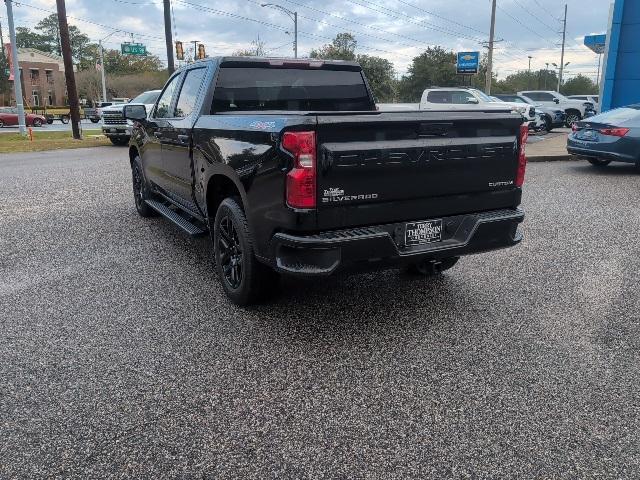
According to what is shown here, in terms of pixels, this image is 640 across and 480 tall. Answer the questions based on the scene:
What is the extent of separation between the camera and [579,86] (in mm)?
101625

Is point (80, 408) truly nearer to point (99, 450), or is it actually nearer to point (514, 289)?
point (99, 450)

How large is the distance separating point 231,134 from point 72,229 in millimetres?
3837

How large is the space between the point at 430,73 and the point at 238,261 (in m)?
71.2

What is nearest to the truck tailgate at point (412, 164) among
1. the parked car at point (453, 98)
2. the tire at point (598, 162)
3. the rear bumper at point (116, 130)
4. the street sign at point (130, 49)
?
the tire at point (598, 162)

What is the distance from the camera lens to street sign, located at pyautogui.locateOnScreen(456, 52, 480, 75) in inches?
2016

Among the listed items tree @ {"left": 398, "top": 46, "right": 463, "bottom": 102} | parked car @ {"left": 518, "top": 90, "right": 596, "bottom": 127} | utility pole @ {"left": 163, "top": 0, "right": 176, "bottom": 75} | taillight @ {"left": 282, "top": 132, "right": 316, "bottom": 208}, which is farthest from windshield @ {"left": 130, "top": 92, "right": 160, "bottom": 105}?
tree @ {"left": 398, "top": 46, "right": 463, "bottom": 102}

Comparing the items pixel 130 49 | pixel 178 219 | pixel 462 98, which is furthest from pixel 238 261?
pixel 130 49

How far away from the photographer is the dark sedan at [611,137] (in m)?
11.3

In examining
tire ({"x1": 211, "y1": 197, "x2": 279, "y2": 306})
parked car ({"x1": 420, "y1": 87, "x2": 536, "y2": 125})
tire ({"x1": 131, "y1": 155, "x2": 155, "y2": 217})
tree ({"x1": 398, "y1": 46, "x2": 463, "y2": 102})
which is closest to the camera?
tire ({"x1": 211, "y1": 197, "x2": 279, "y2": 306})

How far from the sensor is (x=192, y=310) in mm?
4363

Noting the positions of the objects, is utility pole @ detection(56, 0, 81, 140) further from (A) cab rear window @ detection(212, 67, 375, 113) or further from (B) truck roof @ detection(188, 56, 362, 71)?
(A) cab rear window @ detection(212, 67, 375, 113)

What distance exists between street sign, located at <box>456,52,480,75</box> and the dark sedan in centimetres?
4153

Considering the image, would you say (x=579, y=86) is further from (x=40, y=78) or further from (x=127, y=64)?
(x=40, y=78)

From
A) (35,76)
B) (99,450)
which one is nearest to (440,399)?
(99,450)
